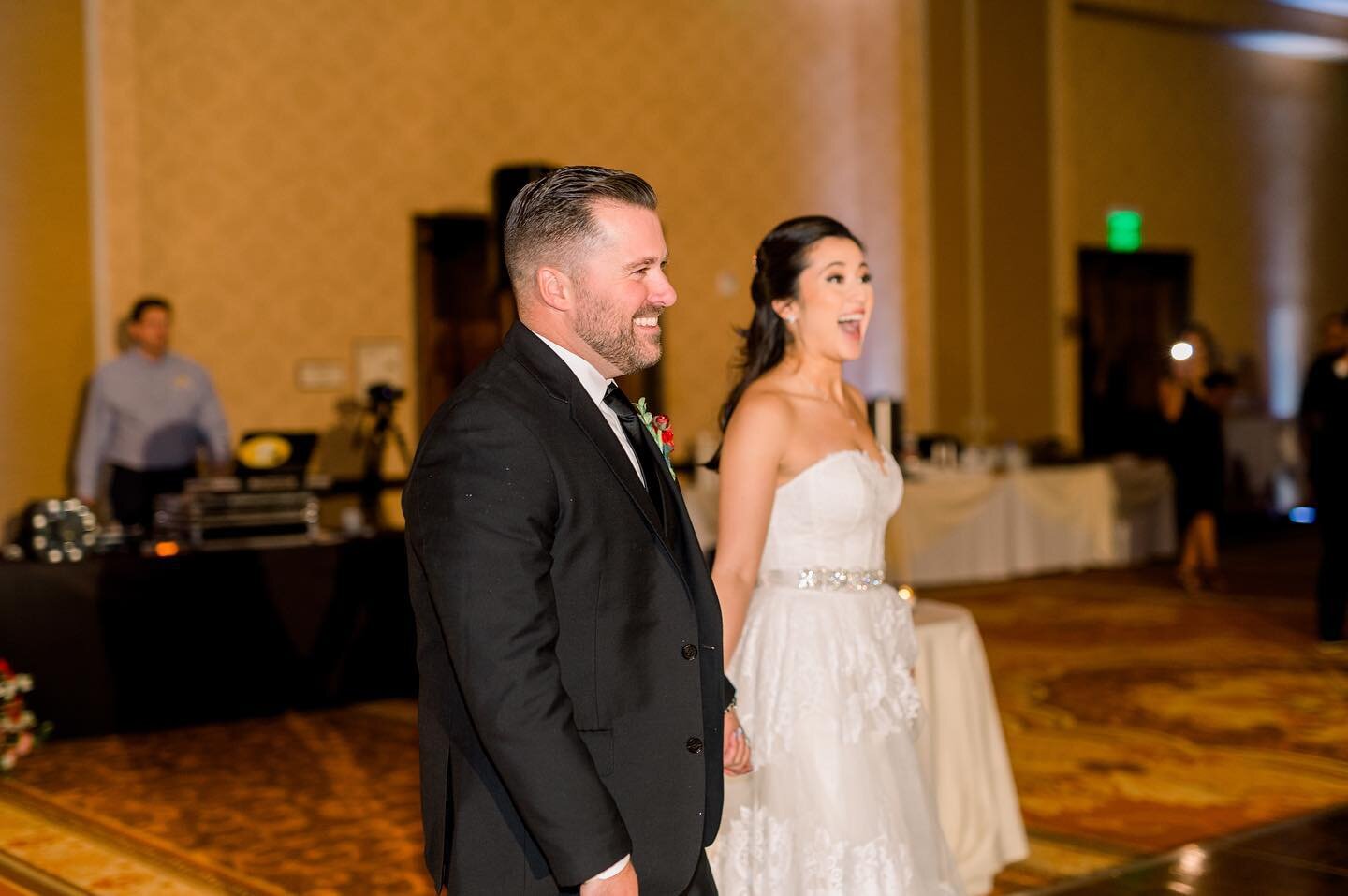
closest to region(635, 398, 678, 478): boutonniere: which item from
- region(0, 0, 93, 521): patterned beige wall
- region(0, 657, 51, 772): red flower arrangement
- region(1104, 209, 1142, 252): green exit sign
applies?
region(0, 657, 51, 772): red flower arrangement

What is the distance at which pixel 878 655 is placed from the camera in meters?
2.94

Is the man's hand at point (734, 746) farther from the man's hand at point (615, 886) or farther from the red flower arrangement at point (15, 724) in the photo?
the red flower arrangement at point (15, 724)

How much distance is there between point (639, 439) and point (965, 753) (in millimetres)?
2220

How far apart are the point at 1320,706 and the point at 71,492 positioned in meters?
6.25

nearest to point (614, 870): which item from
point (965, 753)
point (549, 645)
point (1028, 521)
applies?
point (549, 645)

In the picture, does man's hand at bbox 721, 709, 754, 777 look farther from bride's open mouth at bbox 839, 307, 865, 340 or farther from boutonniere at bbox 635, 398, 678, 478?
bride's open mouth at bbox 839, 307, 865, 340

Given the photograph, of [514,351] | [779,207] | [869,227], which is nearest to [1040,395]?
[869,227]

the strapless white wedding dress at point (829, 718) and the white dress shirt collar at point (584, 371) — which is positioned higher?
the white dress shirt collar at point (584, 371)

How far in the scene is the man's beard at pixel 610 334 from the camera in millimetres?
1788

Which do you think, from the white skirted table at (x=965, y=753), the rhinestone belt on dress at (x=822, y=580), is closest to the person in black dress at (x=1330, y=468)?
the white skirted table at (x=965, y=753)

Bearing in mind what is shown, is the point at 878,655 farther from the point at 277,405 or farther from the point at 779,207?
the point at 779,207

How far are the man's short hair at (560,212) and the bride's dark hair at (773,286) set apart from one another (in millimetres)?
1095

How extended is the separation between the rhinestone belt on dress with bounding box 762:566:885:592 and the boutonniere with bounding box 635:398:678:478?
0.70 meters

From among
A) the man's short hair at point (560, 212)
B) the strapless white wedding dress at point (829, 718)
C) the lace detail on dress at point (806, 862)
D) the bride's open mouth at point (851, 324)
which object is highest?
the man's short hair at point (560, 212)
